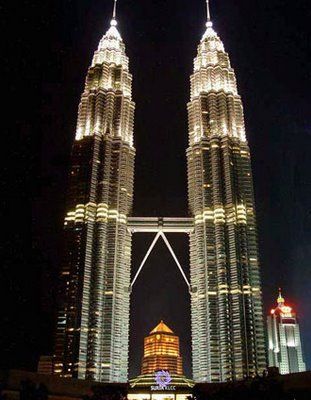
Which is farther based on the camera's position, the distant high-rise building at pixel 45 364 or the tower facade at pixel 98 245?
the distant high-rise building at pixel 45 364

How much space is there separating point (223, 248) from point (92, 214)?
42.6 metres

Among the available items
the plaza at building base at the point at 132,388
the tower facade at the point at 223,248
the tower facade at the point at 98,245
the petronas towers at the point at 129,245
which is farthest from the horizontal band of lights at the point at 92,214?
the plaza at building base at the point at 132,388

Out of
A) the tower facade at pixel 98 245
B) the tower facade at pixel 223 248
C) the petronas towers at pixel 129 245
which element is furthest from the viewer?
the tower facade at pixel 223 248

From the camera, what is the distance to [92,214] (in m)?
171

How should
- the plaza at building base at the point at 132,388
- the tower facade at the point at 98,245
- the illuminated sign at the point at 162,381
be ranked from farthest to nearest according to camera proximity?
the tower facade at the point at 98,245 < the illuminated sign at the point at 162,381 < the plaza at building base at the point at 132,388

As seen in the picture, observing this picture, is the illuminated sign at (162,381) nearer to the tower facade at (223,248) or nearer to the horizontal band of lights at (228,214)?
the tower facade at (223,248)

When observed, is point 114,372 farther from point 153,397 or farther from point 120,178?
point 120,178

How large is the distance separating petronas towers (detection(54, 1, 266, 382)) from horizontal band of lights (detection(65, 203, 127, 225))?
0.34 metres

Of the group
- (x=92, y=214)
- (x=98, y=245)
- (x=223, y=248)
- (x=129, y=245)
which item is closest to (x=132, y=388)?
(x=98, y=245)

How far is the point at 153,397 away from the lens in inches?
5364

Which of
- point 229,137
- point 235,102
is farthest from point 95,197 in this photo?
point 235,102

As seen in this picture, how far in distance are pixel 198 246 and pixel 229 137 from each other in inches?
1608

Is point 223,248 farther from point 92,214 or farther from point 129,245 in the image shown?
point 92,214

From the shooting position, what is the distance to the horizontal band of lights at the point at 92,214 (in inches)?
6708
